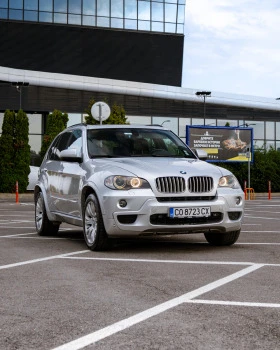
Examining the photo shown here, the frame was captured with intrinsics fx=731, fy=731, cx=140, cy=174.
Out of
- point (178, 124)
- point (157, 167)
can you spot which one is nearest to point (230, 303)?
point (157, 167)

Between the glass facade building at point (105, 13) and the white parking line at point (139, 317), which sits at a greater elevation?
the glass facade building at point (105, 13)

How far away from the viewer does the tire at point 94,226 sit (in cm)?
963

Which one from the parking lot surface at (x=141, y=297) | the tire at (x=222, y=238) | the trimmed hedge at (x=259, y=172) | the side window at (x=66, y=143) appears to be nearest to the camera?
the parking lot surface at (x=141, y=297)

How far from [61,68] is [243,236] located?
48.5m

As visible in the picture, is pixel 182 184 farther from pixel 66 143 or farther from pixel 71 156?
pixel 66 143

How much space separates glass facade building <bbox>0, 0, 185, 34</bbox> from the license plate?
5144 centimetres

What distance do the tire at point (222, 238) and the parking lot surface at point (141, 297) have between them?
12cm

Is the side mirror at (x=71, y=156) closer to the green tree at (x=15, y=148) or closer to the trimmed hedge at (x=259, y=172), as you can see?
the green tree at (x=15, y=148)

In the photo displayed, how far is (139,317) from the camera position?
5.26m

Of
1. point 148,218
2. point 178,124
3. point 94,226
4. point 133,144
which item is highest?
point 178,124

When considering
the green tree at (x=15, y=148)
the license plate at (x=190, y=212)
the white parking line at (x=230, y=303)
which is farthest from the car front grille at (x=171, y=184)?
the green tree at (x=15, y=148)

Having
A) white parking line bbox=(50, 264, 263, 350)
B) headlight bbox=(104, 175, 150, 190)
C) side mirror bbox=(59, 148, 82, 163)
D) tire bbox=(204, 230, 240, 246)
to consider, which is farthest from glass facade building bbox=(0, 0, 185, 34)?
white parking line bbox=(50, 264, 263, 350)

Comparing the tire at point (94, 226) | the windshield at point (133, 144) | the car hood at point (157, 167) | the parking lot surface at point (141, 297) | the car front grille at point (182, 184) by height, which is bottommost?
the parking lot surface at point (141, 297)

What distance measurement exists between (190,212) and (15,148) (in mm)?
34076
